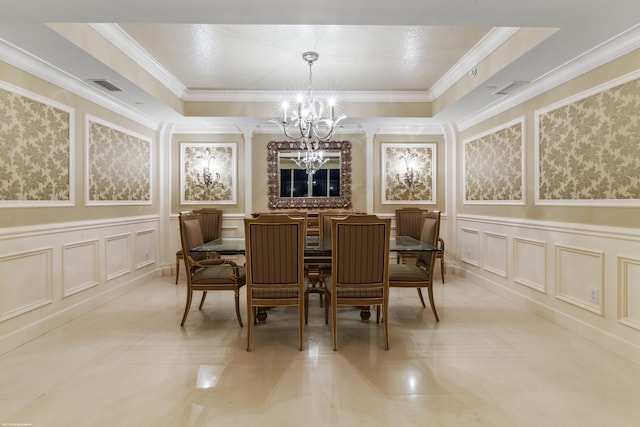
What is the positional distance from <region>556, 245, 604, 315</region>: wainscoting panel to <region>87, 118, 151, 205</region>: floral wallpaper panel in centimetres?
473

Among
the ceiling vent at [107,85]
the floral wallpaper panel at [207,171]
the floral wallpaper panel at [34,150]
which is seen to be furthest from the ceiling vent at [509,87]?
the floral wallpaper panel at [34,150]

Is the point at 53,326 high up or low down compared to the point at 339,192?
down

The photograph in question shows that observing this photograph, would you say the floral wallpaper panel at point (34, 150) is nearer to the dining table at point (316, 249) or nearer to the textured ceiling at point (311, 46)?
the textured ceiling at point (311, 46)

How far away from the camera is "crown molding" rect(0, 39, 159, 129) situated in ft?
9.00

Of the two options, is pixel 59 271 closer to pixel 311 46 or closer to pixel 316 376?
pixel 316 376

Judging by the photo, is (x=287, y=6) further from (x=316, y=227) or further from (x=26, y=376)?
(x=316, y=227)

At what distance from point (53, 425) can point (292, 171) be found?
447 centimetres

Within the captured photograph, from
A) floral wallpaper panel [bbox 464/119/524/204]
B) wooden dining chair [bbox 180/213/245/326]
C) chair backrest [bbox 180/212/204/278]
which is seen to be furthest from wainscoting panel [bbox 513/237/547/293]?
chair backrest [bbox 180/212/204/278]

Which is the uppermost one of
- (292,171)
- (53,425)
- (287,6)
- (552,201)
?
(287,6)

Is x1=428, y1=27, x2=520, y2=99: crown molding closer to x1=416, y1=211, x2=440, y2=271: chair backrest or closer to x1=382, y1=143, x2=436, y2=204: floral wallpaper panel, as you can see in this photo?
x1=382, y1=143, x2=436, y2=204: floral wallpaper panel

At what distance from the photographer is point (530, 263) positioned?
3736mm

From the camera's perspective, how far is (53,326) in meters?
3.21

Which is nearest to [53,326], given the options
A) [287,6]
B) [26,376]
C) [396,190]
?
[26,376]

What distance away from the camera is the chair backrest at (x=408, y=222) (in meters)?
5.52
